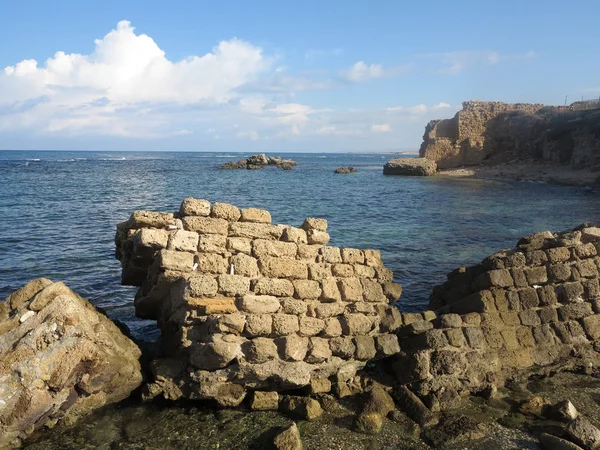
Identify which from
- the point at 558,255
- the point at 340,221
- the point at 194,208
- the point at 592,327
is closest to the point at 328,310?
the point at 194,208

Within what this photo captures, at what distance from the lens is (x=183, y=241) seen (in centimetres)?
857

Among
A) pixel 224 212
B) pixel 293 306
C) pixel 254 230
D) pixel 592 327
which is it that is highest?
pixel 224 212

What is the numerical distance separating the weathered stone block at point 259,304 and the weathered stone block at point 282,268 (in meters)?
0.56

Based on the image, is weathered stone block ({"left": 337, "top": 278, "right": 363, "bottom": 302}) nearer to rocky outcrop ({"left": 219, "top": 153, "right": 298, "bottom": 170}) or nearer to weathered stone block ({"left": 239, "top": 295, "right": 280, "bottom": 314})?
weathered stone block ({"left": 239, "top": 295, "right": 280, "bottom": 314})

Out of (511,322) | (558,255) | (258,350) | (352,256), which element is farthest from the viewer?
(558,255)

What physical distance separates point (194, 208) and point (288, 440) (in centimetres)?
469

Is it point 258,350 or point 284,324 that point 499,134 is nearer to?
point 284,324

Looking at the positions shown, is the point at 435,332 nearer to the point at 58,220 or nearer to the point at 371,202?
the point at 58,220

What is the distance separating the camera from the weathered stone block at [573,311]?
974cm

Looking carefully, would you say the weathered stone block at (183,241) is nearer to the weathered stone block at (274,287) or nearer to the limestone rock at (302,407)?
the weathered stone block at (274,287)

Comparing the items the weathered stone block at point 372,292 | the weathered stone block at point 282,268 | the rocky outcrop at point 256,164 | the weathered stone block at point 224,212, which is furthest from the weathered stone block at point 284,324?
the rocky outcrop at point 256,164

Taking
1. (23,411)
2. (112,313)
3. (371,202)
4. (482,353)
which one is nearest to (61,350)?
(23,411)

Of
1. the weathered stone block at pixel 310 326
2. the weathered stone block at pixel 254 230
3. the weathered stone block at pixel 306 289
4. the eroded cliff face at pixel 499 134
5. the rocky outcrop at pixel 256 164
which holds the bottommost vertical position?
the weathered stone block at pixel 310 326

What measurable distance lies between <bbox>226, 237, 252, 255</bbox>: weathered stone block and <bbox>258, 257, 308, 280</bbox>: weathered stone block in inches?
13.9
